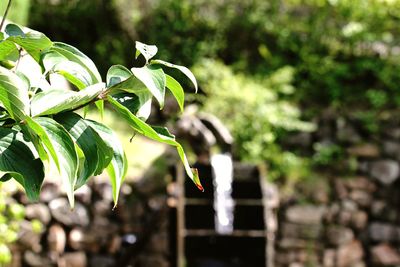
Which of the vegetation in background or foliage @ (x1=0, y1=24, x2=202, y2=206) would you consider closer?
foliage @ (x1=0, y1=24, x2=202, y2=206)

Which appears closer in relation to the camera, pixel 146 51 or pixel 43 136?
pixel 43 136

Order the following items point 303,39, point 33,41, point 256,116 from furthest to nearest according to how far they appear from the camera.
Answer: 1. point 303,39
2. point 256,116
3. point 33,41

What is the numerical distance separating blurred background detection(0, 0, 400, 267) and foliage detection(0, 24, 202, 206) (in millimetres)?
4723

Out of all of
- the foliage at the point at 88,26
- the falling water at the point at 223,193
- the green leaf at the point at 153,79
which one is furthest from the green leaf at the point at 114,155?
the foliage at the point at 88,26

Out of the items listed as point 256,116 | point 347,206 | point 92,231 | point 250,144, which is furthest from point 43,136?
point 347,206

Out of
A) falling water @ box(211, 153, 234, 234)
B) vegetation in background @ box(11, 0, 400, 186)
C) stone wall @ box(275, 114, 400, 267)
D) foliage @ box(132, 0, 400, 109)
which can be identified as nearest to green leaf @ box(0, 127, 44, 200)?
falling water @ box(211, 153, 234, 234)

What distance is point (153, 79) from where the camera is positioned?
3.96ft

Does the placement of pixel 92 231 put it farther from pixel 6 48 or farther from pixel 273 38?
pixel 6 48

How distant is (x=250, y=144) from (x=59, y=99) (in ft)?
22.3

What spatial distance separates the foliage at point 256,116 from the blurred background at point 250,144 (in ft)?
0.05

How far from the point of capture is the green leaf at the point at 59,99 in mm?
1177

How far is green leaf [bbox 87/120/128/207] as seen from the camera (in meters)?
1.22

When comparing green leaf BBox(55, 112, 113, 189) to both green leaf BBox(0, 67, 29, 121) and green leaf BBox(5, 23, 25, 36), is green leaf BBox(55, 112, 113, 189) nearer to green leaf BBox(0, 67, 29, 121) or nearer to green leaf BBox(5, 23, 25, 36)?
green leaf BBox(0, 67, 29, 121)

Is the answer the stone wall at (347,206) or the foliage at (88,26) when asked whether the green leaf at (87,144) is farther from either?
the foliage at (88,26)
